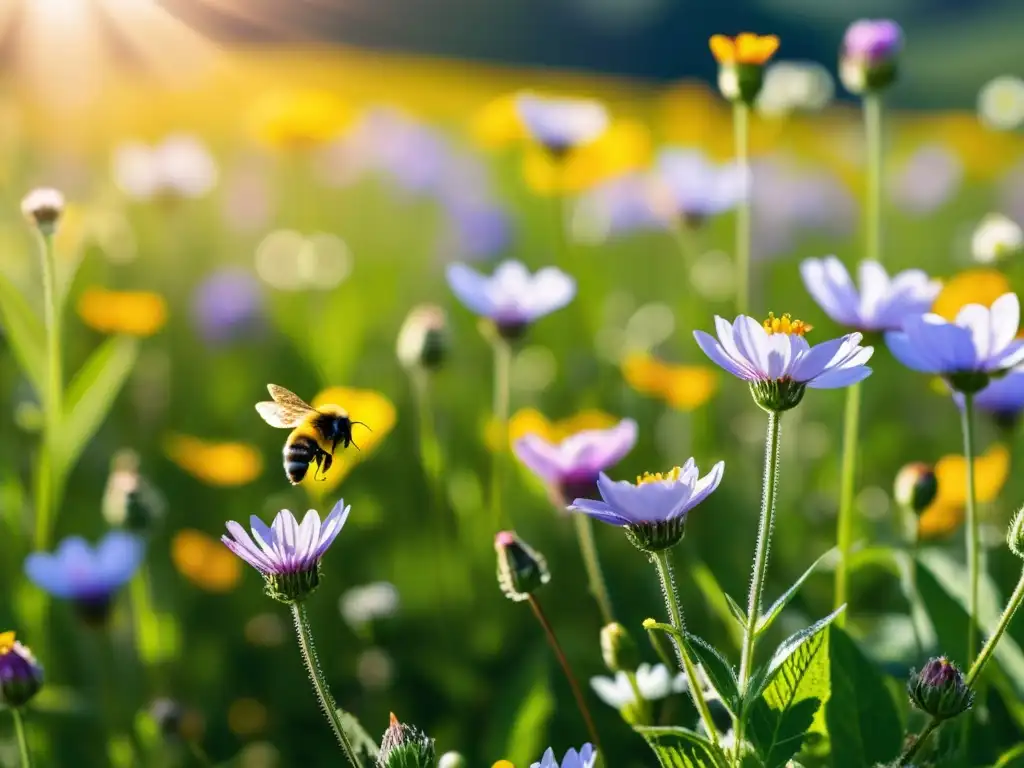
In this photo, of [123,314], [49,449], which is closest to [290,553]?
[49,449]

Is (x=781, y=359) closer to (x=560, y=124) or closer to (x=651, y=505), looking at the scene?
(x=651, y=505)

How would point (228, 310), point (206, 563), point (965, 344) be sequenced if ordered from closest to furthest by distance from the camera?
point (965, 344)
point (206, 563)
point (228, 310)

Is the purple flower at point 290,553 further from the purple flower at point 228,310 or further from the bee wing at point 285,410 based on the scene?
the purple flower at point 228,310

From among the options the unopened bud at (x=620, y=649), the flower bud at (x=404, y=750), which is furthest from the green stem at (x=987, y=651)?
the flower bud at (x=404, y=750)

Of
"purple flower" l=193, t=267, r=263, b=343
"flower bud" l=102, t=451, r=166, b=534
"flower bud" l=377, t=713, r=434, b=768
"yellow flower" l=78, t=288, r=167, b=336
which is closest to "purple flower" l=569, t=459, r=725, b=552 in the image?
"flower bud" l=377, t=713, r=434, b=768

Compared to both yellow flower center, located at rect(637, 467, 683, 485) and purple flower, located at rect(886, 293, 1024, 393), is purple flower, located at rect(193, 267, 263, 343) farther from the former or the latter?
purple flower, located at rect(886, 293, 1024, 393)
